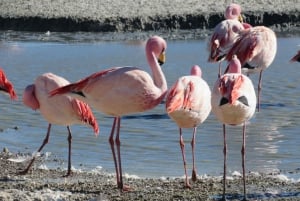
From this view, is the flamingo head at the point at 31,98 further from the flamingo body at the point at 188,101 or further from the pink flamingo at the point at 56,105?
the flamingo body at the point at 188,101

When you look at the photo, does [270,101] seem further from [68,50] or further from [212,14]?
[212,14]

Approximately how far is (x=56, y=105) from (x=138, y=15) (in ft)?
45.1

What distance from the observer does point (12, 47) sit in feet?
63.0

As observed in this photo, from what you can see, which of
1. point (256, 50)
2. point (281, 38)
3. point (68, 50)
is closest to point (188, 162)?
point (256, 50)

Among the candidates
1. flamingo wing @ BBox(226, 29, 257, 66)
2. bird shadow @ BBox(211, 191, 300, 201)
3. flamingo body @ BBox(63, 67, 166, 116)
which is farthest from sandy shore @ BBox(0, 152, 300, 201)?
flamingo wing @ BBox(226, 29, 257, 66)

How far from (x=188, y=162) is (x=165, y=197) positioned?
5.48 feet

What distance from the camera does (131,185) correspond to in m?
7.46

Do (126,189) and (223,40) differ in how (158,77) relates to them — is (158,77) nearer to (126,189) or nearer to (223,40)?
(126,189)

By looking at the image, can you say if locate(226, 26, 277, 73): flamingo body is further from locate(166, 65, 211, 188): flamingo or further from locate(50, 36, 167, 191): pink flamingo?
locate(50, 36, 167, 191): pink flamingo

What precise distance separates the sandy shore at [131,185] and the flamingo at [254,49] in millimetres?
3520

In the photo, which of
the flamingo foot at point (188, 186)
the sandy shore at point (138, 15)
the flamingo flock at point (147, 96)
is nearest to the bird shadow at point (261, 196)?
the flamingo flock at point (147, 96)

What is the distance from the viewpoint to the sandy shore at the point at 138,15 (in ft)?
70.0

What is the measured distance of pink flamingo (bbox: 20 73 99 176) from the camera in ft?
25.7

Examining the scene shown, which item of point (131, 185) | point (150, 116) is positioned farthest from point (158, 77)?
point (150, 116)
